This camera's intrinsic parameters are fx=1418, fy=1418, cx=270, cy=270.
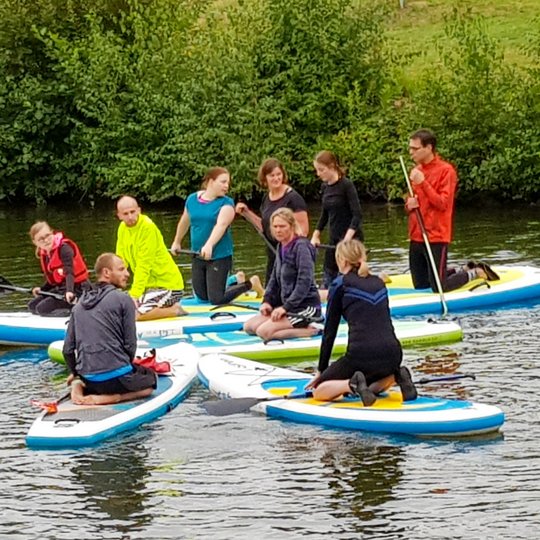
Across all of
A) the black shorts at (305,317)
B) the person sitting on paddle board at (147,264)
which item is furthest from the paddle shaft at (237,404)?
the person sitting on paddle board at (147,264)

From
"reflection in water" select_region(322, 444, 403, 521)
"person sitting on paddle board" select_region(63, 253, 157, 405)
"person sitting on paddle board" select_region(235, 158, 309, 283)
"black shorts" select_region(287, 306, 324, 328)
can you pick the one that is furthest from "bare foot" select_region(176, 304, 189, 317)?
"reflection in water" select_region(322, 444, 403, 521)

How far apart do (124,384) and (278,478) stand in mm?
2099

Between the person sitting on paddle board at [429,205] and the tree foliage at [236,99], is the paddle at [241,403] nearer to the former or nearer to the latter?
the person sitting on paddle board at [429,205]

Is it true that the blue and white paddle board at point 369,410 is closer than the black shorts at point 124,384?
Yes

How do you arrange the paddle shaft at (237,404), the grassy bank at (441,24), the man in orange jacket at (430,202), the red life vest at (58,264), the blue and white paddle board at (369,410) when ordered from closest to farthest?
1. the blue and white paddle board at (369,410)
2. the paddle shaft at (237,404)
3. the red life vest at (58,264)
4. the man in orange jacket at (430,202)
5. the grassy bank at (441,24)

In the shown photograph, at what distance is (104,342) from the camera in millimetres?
11219

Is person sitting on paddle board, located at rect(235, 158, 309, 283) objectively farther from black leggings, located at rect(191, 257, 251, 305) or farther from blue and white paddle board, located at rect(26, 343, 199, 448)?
blue and white paddle board, located at rect(26, 343, 199, 448)

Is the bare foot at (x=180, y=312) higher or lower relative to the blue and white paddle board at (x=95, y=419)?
higher

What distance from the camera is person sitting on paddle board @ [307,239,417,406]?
1082 cm

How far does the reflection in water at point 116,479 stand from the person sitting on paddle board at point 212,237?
4527 millimetres

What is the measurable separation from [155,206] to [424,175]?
16.6 meters

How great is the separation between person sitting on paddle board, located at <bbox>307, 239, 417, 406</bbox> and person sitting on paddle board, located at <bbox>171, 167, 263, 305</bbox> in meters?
4.33

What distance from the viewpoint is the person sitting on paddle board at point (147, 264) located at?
14672mm

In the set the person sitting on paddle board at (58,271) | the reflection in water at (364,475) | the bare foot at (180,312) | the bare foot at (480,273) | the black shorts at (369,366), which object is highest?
the person sitting on paddle board at (58,271)
